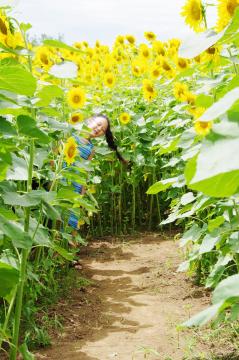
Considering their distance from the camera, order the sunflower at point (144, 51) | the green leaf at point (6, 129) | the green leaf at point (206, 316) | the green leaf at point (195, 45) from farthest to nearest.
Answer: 1. the sunflower at point (144, 51)
2. the green leaf at point (6, 129)
3. the green leaf at point (195, 45)
4. the green leaf at point (206, 316)

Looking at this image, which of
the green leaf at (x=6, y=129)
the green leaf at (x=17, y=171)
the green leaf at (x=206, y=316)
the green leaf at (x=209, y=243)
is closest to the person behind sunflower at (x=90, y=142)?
the green leaf at (x=209, y=243)

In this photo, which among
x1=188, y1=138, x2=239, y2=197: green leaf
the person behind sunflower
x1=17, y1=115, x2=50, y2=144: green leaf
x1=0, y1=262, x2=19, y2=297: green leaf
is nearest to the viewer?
x1=188, y1=138, x2=239, y2=197: green leaf

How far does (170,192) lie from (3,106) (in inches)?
143

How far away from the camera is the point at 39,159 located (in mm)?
2070

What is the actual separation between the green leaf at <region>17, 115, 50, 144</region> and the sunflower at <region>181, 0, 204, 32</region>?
753mm

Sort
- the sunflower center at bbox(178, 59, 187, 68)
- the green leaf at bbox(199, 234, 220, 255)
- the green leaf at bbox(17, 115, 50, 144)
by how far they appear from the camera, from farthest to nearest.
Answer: the sunflower center at bbox(178, 59, 187, 68) → the green leaf at bbox(199, 234, 220, 255) → the green leaf at bbox(17, 115, 50, 144)

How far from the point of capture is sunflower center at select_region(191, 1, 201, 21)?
1.77 metres

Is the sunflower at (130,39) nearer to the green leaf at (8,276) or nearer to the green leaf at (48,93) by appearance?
the green leaf at (48,93)

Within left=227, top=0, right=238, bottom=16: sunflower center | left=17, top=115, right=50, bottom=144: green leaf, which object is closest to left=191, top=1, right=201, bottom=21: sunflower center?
left=227, top=0, right=238, bottom=16: sunflower center

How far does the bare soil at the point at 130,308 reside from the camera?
2594 mm

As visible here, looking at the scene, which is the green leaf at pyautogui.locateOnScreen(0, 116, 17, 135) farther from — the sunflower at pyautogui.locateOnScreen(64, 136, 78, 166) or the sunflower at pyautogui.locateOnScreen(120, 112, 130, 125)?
the sunflower at pyautogui.locateOnScreen(120, 112, 130, 125)

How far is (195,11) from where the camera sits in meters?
1.80

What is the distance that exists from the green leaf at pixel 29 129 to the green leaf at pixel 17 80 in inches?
13.0

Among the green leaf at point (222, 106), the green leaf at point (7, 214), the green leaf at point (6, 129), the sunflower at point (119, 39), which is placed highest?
the sunflower at point (119, 39)
